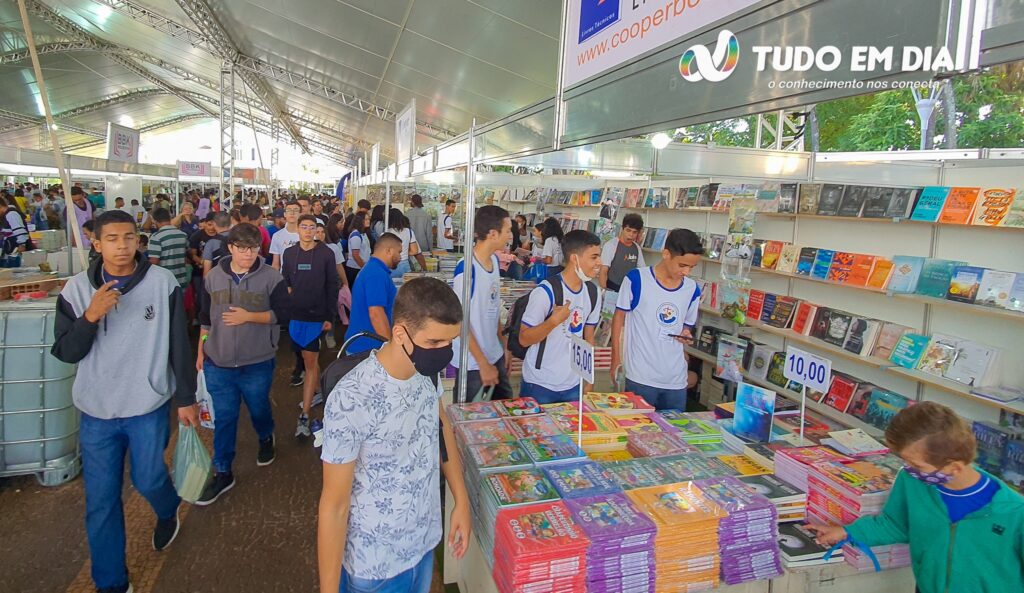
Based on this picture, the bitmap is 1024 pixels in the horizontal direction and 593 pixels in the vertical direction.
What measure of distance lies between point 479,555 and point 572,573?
0.66 m

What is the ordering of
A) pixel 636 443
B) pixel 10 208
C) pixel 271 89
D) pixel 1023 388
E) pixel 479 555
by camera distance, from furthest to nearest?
pixel 271 89
pixel 10 208
pixel 1023 388
pixel 636 443
pixel 479 555

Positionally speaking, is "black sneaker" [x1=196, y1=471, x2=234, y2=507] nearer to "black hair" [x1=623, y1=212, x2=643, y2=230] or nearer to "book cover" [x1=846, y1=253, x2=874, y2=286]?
"black hair" [x1=623, y1=212, x2=643, y2=230]

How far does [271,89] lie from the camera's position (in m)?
20.6

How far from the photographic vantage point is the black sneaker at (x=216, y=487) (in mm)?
3383

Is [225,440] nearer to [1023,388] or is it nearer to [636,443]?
[636,443]

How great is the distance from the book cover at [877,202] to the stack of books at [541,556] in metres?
3.69

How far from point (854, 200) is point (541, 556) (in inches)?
158

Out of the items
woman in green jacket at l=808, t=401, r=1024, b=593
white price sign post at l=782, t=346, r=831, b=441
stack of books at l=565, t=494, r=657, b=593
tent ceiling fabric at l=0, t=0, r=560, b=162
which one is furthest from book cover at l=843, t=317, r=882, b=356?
tent ceiling fabric at l=0, t=0, r=560, b=162

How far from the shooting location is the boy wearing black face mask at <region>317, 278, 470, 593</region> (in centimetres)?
155

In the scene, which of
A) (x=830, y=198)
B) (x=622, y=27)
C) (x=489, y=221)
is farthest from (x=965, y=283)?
(x=622, y=27)

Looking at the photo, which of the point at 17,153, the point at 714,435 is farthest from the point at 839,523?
the point at 17,153

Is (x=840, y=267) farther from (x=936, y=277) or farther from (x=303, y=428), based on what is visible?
(x=303, y=428)

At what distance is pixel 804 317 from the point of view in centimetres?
482

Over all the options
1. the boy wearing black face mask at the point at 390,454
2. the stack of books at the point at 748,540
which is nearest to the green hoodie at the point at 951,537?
the stack of books at the point at 748,540
